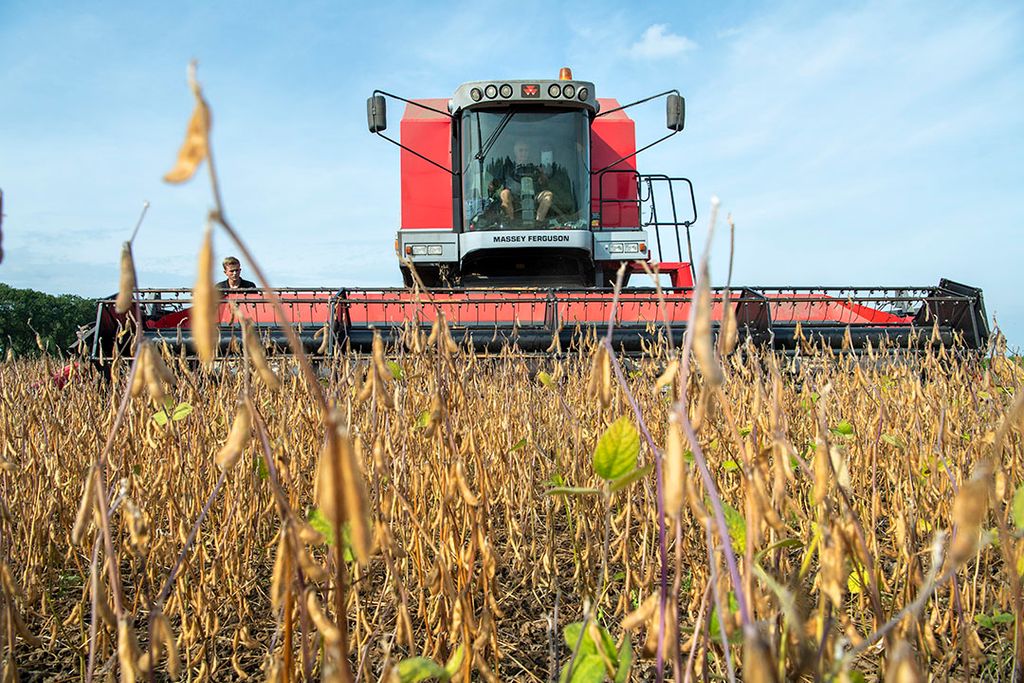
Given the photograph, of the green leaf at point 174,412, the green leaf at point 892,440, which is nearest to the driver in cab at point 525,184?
the green leaf at point 892,440

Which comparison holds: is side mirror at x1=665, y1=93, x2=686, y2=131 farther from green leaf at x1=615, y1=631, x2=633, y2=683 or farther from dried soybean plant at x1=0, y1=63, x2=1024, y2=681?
green leaf at x1=615, y1=631, x2=633, y2=683

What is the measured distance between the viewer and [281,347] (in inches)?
162

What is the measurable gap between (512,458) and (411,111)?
5.87 metres

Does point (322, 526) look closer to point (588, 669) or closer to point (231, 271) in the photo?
point (588, 669)

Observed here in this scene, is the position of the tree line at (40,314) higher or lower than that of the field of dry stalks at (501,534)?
higher

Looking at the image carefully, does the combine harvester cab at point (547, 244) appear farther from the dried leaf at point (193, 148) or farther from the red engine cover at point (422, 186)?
the dried leaf at point (193, 148)

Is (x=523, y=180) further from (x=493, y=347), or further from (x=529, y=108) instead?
(x=493, y=347)

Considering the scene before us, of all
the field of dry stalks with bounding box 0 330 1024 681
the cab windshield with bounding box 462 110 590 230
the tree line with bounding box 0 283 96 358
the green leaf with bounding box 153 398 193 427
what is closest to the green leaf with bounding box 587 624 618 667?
the field of dry stalks with bounding box 0 330 1024 681

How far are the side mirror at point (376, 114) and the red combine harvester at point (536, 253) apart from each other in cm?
1

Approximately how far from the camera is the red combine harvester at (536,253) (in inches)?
190

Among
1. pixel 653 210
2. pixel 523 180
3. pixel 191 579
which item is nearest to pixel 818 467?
pixel 191 579

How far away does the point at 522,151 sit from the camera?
19.4 feet

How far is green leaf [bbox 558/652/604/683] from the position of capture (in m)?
0.73

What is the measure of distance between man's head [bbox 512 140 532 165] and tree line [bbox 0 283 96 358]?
13.7 m
